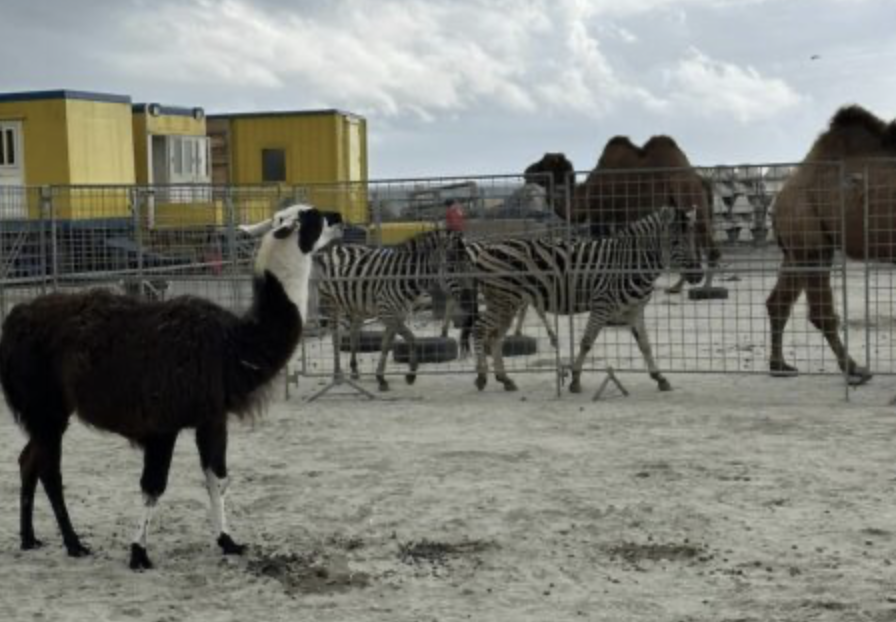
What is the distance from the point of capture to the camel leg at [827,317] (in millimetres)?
11586

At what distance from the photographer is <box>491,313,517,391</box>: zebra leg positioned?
11.9 m

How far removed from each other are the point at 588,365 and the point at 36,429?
7.92 meters

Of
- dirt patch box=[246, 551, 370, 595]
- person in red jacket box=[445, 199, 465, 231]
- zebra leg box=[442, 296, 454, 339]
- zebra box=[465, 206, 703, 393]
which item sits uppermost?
person in red jacket box=[445, 199, 465, 231]

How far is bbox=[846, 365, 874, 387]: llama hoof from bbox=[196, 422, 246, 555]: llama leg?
23.7 ft

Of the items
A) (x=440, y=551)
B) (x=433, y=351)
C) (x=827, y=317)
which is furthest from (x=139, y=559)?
(x=827, y=317)

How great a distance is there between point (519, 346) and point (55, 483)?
8636 millimetres

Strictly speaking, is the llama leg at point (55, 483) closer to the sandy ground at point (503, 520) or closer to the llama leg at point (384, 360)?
the sandy ground at point (503, 520)

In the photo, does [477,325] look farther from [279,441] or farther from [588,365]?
[279,441]

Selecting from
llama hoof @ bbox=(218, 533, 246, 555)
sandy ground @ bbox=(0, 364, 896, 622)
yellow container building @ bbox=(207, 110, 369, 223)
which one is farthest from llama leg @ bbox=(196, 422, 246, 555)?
yellow container building @ bbox=(207, 110, 369, 223)

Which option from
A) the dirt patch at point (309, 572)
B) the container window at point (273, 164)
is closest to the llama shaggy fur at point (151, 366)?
the dirt patch at point (309, 572)

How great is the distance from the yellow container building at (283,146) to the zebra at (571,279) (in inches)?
623

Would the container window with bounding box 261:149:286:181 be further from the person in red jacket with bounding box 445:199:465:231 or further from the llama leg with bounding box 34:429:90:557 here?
the llama leg with bounding box 34:429:90:557

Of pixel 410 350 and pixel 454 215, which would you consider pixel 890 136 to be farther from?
pixel 410 350

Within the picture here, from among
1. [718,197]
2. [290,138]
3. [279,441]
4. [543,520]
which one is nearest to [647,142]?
[718,197]
